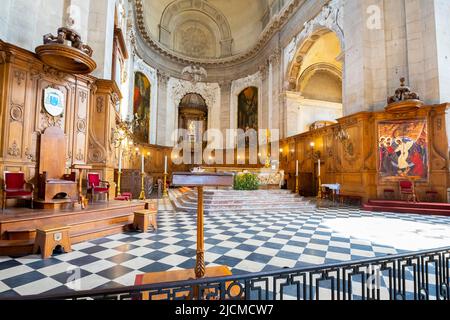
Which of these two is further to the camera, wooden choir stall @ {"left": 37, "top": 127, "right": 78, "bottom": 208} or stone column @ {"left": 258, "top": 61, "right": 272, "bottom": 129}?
stone column @ {"left": 258, "top": 61, "right": 272, "bottom": 129}

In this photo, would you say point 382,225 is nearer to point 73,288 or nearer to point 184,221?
point 184,221

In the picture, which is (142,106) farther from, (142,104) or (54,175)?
(54,175)

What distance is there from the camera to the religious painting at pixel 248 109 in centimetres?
1959

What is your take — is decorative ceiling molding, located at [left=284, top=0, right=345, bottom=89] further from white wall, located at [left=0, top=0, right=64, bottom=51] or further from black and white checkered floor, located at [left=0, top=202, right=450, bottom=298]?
white wall, located at [left=0, top=0, right=64, bottom=51]

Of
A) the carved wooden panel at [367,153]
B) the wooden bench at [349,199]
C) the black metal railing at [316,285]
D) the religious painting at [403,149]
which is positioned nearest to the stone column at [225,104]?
the carved wooden panel at [367,153]

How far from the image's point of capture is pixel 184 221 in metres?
6.26

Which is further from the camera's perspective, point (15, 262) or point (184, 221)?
point (184, 221)

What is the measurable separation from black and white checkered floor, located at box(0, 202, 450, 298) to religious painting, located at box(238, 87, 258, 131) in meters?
14.3

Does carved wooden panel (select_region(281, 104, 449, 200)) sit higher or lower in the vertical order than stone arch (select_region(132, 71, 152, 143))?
lower

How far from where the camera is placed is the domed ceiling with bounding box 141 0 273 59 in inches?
779

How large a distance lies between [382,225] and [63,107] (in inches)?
369

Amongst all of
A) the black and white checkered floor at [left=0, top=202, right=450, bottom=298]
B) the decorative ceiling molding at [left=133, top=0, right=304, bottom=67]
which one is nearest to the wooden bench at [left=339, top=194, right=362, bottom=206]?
the black and white checkered floor at [left=0, top=202, right=450, bottom=298]

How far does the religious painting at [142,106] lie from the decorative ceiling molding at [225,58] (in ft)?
10.2
